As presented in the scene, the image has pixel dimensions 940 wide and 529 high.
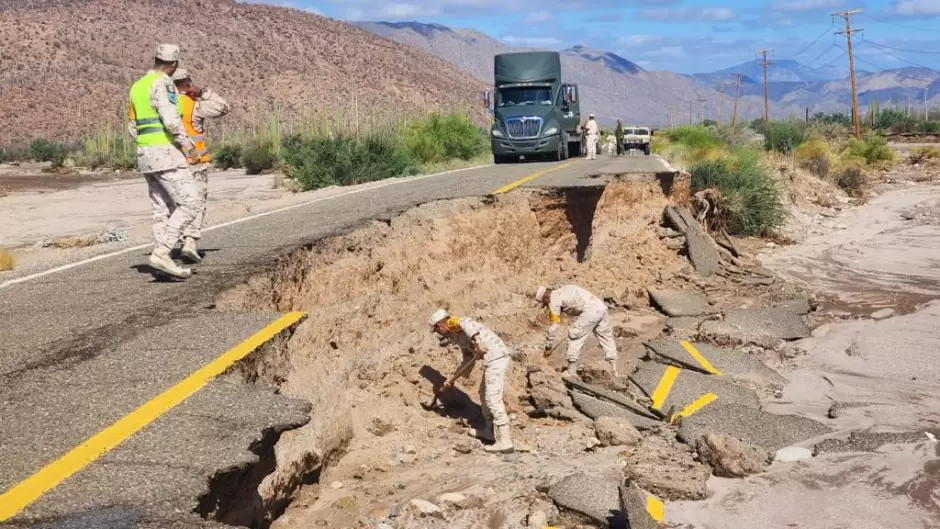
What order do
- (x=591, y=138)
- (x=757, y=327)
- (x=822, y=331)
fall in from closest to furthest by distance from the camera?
(x=757, y=327), (x=822, y=331), (x=591, y=138)

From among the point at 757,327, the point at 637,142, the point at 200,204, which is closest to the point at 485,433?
the point at 200,204

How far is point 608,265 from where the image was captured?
18.6m

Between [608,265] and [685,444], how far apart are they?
27.2ft

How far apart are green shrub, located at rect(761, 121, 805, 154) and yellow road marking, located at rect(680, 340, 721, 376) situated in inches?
1358

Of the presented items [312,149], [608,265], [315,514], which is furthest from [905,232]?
[315,514]

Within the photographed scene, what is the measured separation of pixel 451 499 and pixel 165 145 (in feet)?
12.9

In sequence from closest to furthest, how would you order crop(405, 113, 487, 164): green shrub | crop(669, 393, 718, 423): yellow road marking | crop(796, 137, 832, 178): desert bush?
crop(669, 393, 718, 423): yellow road marking, crop(405, 113, 487, 164): green shrub, crop(796, 137, 832, 178): desert bush

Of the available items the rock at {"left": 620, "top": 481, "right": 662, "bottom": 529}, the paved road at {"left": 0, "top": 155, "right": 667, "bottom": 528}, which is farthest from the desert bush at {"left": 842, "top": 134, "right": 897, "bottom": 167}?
the paved road at {"left": 0, "top": 155, "right": 667, "bottom": 528}

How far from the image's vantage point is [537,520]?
8.05 meters

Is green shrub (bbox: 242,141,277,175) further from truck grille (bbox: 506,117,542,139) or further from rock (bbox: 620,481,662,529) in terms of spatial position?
rock (bbox: 620,481,662,529)

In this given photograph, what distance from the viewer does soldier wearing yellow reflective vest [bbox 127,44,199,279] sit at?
886 cm

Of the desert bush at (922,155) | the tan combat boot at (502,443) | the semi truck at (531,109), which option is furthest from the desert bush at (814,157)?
the tan combat boot at (502,443)

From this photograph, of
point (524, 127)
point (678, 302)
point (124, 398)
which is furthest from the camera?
point (524, 127)

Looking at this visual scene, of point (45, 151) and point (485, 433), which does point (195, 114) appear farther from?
point (45, 151)
